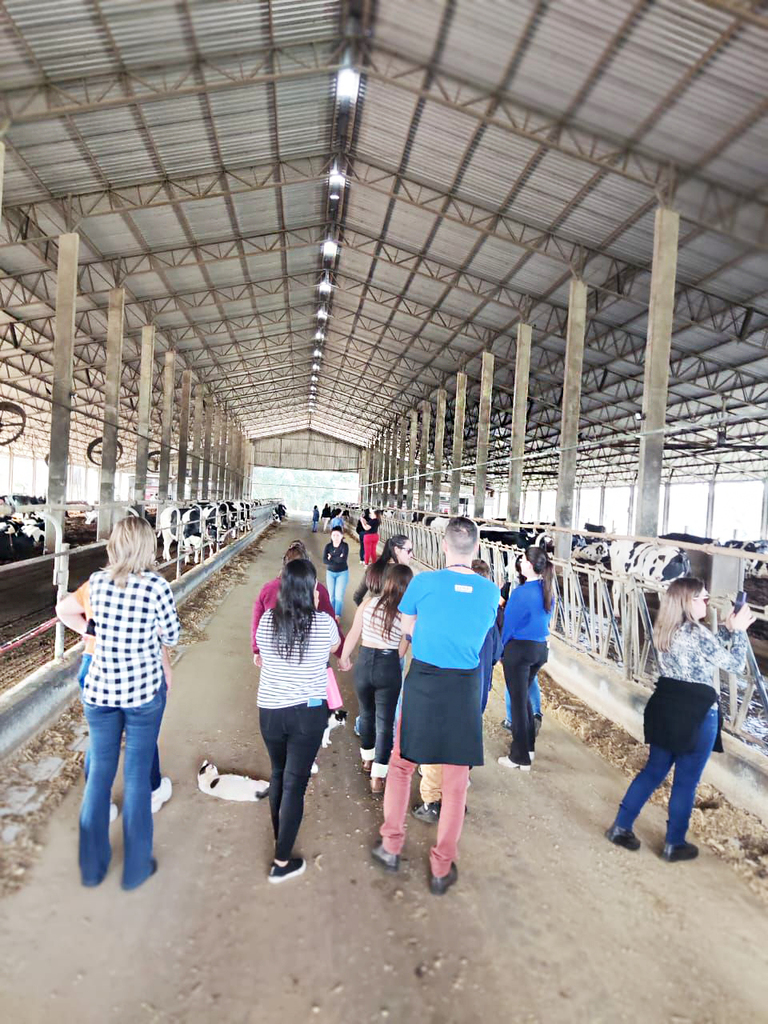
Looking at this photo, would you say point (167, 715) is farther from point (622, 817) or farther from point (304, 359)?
point (304, 359)

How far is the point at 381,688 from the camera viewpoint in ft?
13.4

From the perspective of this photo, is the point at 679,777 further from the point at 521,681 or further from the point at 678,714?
the point at 521,681

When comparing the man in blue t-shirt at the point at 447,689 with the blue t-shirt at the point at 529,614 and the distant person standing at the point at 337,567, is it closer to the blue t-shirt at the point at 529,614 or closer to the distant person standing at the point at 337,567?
the blue t-shirt at the point at 529,614

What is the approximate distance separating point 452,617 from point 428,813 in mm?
1496

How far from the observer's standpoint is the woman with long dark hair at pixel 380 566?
14.0ft

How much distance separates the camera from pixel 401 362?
31297 millimetres

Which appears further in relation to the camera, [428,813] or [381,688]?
[381,688]

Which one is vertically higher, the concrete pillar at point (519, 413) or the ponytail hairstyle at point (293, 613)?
the concrete pillar at point (519, 413)

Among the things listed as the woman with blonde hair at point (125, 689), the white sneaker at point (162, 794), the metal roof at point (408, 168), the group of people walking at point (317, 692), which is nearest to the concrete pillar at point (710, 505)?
the metal roof at point (408, 168)

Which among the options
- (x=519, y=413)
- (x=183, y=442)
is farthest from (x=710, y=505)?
(x=183, y=442)

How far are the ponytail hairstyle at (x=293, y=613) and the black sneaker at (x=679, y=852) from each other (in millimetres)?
2335

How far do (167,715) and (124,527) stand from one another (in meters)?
2.85

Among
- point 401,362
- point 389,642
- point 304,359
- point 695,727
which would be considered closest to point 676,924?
point 695,727

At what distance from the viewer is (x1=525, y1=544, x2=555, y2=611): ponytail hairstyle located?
446 centimetres
